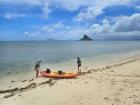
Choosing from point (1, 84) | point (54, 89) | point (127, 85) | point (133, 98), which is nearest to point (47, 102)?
point (54, 89)

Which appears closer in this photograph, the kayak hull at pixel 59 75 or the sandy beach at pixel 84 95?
the sandy beach at pixel 84 95

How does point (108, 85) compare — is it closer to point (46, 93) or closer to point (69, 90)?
point (69, 90)

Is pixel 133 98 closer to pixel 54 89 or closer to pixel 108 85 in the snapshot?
pixel 108 85

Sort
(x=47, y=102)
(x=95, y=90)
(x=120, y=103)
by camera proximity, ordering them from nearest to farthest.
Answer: (x=120, y=103)
(x=47, y=102)
(x=95, y=90)

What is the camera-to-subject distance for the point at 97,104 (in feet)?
45.3

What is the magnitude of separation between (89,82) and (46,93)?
388 centimetres

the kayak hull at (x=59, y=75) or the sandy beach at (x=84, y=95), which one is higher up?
the kayak hull at (x=59, y=75)

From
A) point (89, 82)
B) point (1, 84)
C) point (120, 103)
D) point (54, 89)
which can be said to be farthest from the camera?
point (1, 84)

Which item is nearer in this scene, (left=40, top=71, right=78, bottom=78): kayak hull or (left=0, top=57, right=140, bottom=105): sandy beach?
(left=0, top=57, right=140, bottom=105): sandy beach

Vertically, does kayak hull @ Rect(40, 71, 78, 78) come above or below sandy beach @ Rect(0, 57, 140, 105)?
above

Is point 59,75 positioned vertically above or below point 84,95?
above

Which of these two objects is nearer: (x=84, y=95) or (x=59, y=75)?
(x=84, y=95)

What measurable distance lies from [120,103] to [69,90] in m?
4.34

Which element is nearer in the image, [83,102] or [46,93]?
[83,102]
